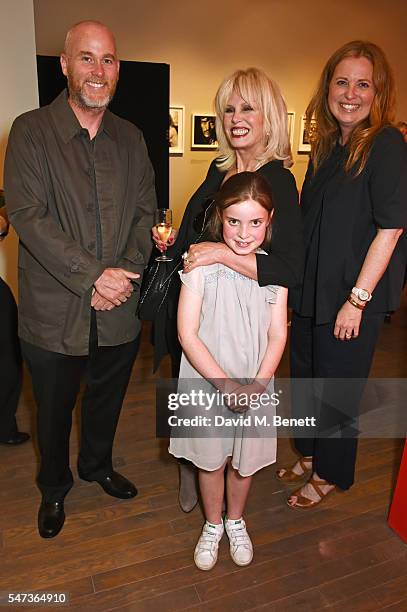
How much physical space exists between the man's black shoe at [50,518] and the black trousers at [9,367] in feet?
2.40

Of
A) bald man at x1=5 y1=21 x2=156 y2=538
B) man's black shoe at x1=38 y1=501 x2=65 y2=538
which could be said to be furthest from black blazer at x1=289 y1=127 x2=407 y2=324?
man's black shoe at x1=38 y1=501 x2=65 y2=538

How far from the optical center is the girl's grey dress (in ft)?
6.04

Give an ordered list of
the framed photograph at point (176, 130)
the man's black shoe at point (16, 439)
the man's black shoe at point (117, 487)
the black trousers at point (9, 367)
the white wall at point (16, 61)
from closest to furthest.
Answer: the man's black shoe at point (117, 487) → the black trousers at point (9, 367) → the man's black shoe at point (16, 439) → the white wall at point (16, 61) → the framed photograph at point (176, 130)

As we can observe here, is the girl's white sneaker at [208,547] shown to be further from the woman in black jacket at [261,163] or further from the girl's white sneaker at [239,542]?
the woman in black jacket at [261,163]

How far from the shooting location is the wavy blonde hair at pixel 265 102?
1.81 m

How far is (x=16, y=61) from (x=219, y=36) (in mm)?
3195

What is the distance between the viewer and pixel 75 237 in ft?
6.55

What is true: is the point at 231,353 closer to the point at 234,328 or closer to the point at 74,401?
the point at 234,328

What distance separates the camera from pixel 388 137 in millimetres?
1959

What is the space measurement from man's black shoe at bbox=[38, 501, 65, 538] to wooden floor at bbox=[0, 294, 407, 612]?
36mm

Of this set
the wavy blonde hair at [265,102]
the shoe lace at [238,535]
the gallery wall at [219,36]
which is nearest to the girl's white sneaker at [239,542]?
the shoe lace at [238,535]

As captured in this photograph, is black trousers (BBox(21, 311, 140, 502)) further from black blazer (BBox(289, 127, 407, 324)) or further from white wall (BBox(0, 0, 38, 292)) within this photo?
white wall (BBox(0, 0, 38, 292))

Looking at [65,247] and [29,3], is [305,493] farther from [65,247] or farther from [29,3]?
[29,3]

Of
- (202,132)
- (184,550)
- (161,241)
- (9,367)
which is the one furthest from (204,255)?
(202,132)
